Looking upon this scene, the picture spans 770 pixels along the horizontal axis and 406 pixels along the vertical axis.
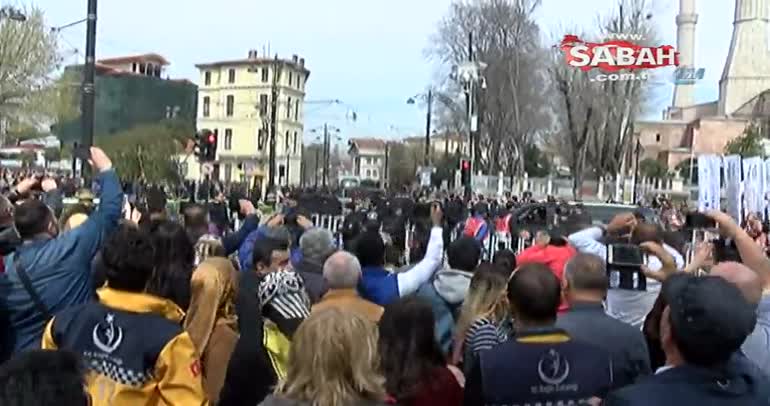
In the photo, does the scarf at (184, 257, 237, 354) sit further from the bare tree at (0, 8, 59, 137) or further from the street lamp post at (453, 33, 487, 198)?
the street lamp post at (453, 33, 487, 198)

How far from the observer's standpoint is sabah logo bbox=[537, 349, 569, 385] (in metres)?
4.12

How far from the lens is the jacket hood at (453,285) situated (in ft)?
20.8

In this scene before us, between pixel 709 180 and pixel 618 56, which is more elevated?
pixel 618 56

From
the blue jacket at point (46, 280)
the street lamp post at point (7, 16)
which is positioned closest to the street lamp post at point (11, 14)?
the street lamp post at point (7, 16)

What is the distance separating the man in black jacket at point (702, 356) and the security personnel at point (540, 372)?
817 mm

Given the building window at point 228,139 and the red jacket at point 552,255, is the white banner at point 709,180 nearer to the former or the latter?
the red jacket at point 552,255

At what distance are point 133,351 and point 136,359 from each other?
3 centimetres

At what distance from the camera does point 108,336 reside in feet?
12.7

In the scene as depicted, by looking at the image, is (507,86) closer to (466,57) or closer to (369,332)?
(466,57)

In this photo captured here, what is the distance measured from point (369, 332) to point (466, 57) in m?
50.5

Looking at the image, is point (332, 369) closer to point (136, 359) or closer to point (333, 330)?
point (333, 330)

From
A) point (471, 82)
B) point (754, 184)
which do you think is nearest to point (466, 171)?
point (471, 82)

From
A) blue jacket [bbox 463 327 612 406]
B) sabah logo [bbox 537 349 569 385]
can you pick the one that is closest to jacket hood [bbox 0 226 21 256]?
blue jacket [bbox 463 327 612 406]

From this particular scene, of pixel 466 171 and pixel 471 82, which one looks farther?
pixel 471 82
